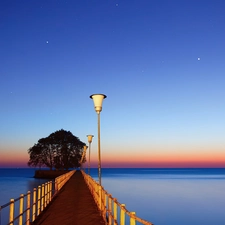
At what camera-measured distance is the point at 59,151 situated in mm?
80875

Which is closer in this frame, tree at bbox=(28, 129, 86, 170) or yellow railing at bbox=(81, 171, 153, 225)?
yellow railing at bbox=(81, 171, 153, 225)

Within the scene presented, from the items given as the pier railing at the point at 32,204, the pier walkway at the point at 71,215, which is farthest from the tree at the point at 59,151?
the pier walkway at the point at 71,215

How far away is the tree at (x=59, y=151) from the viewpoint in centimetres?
8038

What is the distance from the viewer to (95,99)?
15078 millimetres

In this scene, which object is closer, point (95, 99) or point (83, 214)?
point (83, 214)

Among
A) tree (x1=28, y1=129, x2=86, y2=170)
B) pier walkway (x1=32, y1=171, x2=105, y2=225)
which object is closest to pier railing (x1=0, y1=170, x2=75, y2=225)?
pier walkway (x1=32, y1=171, x2=105, y2=225)

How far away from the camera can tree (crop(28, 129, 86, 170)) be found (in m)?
80.4

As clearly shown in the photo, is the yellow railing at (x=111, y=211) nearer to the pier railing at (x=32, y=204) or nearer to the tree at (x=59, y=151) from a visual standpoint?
the pier railing at (x=32, y=204)

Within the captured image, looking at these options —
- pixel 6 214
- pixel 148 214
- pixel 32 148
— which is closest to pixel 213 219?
pixel 148 214

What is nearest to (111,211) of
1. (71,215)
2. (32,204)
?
(32,204)

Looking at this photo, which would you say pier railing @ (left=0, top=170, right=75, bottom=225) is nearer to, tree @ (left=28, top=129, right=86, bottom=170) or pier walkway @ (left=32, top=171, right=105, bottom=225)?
pier walkway @ (left=32, top=171, right=105, bottom=225)

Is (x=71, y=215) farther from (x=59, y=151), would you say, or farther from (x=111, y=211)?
(x=59, y=151)

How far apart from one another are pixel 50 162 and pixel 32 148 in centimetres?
586

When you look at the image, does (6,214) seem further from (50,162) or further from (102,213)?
(50,162)
